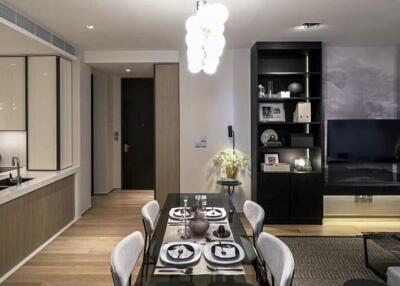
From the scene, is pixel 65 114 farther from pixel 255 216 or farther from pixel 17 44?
pixel 255 216

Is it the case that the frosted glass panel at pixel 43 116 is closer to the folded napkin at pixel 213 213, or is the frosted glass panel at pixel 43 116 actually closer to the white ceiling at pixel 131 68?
the white ceiling at pixel 131 68

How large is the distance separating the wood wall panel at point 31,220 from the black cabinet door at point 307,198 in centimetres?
326

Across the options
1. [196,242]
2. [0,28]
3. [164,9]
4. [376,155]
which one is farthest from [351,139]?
[0,28]

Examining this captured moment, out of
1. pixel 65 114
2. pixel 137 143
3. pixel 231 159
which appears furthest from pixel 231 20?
pixel 137 143

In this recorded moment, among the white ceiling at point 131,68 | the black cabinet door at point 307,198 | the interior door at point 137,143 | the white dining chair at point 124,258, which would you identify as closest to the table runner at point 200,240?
the white dining chair at point 124,258

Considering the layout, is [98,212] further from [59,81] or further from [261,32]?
[261,32]

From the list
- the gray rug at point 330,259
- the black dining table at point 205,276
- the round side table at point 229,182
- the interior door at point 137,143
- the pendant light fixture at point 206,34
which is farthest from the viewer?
the interior door at point 137,143

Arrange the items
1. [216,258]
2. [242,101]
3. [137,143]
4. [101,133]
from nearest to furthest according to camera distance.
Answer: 1. [216,258]
2. [242,101]
3. [101,133]
4. [137,143]

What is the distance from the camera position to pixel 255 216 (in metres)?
2.83

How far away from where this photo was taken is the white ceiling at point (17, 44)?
11.8 feet

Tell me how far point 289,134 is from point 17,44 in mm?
3897

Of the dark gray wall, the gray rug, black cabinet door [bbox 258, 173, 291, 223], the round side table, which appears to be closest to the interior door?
the round side table

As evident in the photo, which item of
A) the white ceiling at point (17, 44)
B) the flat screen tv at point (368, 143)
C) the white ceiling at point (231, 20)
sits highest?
the white ceiling at point (231, 20)

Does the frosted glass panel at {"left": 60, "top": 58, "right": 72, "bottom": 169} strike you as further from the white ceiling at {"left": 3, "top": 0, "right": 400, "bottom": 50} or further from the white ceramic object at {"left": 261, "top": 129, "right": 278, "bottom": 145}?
the white ceramic object at {"left": 261, "top": 129, "right": 278, "bottom": 145}
